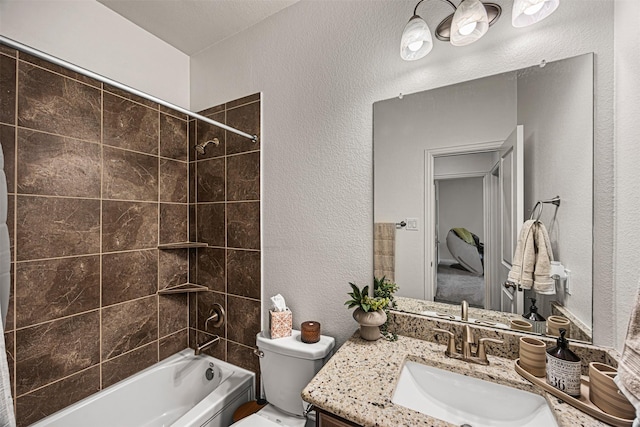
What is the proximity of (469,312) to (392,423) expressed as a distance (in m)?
0.63

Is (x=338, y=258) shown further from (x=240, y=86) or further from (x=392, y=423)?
(x=240, y=86)

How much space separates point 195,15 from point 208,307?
6.12ft

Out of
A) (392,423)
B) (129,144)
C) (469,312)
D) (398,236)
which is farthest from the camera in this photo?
(129,144)

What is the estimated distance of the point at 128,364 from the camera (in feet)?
5.62

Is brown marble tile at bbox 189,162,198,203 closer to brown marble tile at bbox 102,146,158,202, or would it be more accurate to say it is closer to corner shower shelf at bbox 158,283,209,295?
brown marble tile at bbox 102,146,158,202

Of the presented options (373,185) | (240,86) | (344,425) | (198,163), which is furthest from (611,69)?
(198,163)

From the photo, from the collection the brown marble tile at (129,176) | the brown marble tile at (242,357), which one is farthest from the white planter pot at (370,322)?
the brown marble tile at (129,176)

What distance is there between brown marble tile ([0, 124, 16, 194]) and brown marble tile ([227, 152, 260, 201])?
0.98 metres

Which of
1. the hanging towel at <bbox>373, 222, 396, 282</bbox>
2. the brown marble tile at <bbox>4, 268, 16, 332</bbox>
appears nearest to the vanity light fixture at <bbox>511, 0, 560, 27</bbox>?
the hanging towel at <bbox>373, 222, 396, 282</bbox>

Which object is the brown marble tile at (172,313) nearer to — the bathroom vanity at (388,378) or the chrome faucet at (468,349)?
the bathroom vanity at (388,378)

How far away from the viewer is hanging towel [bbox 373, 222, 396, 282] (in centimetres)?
136

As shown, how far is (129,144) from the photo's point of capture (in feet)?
5.70

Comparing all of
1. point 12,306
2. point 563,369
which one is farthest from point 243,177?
point 563,369

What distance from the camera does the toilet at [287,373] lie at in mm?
1350
